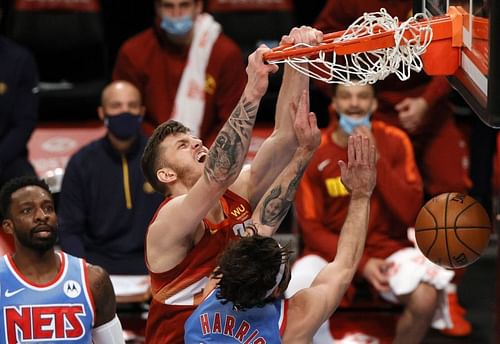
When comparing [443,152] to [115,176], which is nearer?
[115,176]

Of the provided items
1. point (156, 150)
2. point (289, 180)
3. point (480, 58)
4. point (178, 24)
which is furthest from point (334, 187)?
point (480, 58)

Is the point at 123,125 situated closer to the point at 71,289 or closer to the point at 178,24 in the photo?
the point at 178,24

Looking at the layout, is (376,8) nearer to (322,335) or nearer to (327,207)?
(327,207)

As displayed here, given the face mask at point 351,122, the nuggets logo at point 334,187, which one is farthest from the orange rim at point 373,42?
the nuggets logo at point 334,187

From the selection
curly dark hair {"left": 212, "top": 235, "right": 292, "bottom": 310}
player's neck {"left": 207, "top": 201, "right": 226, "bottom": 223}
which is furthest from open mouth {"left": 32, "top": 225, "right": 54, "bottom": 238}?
curly dark hair {"left": 212, "top": 235, "right": 292, "bottom": 310}

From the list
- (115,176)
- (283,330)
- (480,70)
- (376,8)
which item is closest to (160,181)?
(283,330)

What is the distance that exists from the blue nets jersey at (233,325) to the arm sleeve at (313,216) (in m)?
2.31

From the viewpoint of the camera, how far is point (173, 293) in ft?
14.3

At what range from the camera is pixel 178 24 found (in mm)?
7266

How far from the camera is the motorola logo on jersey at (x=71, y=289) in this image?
4.59 metres

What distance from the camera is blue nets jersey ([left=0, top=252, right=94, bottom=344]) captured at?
14.9 feet

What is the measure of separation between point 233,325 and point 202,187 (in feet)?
1.57

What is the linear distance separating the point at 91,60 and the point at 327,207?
104 inches

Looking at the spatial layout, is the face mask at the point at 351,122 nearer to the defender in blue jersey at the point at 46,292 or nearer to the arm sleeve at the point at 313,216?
the arm sleeve at the point at 313,216
